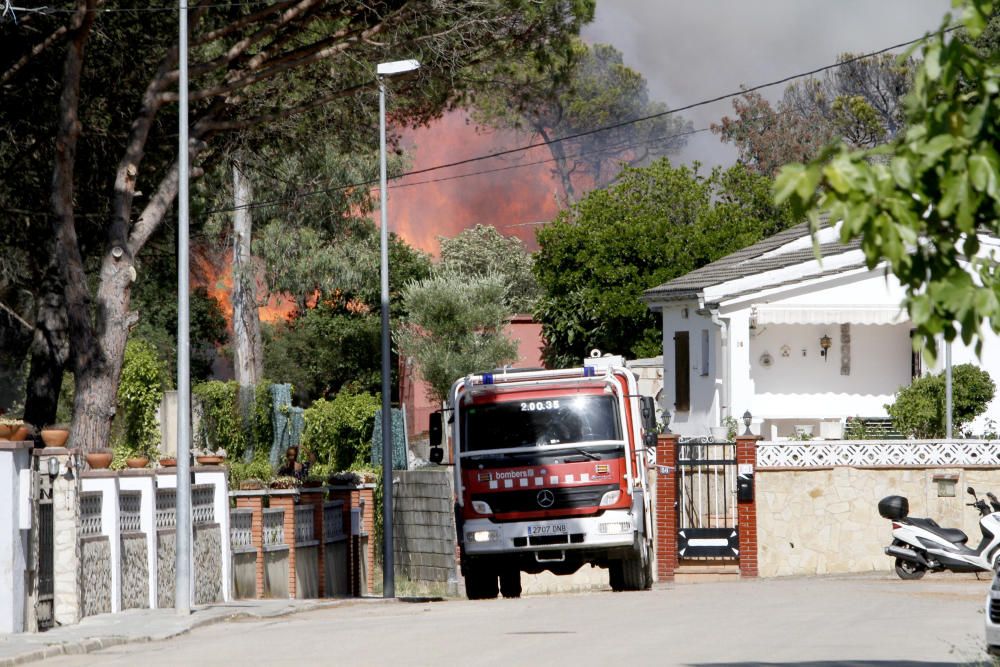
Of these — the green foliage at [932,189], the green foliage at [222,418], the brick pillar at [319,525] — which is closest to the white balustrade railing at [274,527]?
the brick pillar at [319,525]

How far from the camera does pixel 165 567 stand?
20594 mm

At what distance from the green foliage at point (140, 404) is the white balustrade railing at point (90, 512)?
2564 centimetres

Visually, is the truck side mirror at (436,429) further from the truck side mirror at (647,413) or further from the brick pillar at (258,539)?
the brick pillar at (258,539)

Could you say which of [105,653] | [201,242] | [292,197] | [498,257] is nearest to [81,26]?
[292,197]

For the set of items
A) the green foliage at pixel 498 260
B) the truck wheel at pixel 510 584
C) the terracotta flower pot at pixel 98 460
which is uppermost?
the green foliage at pixel 498 260

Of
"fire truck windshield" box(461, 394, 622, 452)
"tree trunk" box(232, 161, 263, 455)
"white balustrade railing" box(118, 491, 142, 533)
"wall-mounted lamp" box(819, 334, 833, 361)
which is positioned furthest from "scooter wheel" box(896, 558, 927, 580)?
"tree trunk" box(232, 161, 263, 455)

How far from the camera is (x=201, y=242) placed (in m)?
40.2

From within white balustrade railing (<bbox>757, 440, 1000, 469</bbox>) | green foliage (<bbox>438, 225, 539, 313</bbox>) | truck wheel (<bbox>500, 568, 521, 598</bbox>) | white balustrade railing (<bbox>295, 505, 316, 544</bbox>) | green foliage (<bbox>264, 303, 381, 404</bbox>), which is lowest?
truck wheel (<bbox>500, 568, 521, 598</bbox>)

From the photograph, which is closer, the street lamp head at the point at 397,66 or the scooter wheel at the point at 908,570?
the scooter wheel at the point at 908,570

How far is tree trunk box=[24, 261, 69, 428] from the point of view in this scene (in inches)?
980

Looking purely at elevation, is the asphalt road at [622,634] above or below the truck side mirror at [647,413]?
below

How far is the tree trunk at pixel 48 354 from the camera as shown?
81.7 ft

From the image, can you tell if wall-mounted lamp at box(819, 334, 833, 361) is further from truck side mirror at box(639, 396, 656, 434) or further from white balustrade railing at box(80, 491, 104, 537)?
white balustrade railing at box(80, 491, 104, 537)

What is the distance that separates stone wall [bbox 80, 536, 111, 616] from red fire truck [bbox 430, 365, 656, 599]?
17.0 feet
